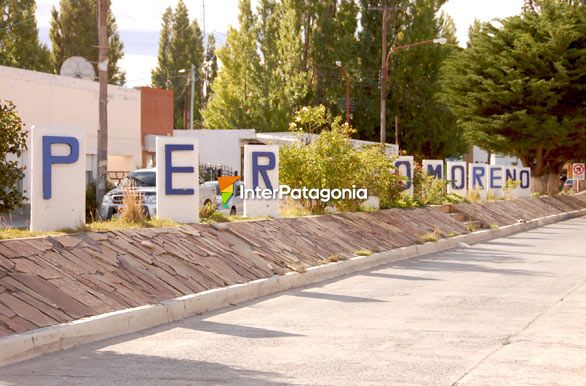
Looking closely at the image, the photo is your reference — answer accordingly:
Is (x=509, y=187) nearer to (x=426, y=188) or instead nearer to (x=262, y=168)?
(x=426, y=188)

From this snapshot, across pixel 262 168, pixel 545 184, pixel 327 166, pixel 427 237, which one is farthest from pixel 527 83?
pixel 262 168

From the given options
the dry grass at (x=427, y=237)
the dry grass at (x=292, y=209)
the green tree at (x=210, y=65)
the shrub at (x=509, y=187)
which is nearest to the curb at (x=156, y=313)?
the dry grass at (x=292, y=209)

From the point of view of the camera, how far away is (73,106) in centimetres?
4322

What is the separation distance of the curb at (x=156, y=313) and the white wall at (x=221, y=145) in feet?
124

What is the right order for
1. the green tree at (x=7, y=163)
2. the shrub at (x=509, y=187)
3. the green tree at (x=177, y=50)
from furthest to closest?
the green tree at (x=177, y=50), the shrub at (x=509, y=187), the green tree at (x=7, y=163)

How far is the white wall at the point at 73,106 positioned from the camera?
39188 millimetres

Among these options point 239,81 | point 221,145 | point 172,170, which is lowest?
point 172,170

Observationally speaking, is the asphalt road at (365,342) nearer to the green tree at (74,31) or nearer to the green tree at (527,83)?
the green tree at (527,83)

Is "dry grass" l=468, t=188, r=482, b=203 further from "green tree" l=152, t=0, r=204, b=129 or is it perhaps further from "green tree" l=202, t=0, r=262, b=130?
"green tree" l=152, t=0, r=204, b=129

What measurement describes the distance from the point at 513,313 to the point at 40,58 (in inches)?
2262

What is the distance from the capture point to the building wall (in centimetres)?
5100

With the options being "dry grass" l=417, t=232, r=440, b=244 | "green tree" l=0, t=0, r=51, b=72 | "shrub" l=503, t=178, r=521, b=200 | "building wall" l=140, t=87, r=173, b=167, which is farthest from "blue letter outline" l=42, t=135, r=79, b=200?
"green tree" l=0, t=0, r=51, b=72

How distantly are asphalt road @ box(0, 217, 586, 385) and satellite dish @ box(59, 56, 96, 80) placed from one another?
31.8 m

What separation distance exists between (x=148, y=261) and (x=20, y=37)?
5549 cm
